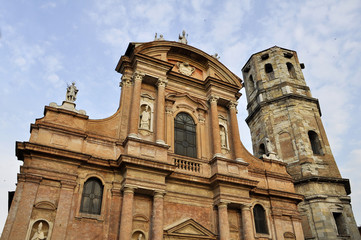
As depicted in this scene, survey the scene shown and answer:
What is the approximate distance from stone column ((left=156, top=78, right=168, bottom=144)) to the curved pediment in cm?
97

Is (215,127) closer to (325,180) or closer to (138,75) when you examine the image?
(138,75)

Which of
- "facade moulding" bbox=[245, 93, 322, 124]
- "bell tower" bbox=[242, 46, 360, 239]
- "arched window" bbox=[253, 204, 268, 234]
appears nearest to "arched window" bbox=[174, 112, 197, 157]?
"arched window" bbox=[253, 204, 268, 234]

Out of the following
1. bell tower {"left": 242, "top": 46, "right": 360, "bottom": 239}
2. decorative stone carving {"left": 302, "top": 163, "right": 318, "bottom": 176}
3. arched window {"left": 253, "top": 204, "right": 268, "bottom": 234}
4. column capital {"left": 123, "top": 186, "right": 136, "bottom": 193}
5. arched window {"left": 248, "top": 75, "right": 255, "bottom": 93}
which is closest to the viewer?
column capital {"left": 123, "top": 186, "right": 136, "bottom": 193}

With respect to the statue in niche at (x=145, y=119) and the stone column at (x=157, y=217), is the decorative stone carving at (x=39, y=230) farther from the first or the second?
the statue in niche at (x=145, y=119)

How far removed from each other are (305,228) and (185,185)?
9139 mm

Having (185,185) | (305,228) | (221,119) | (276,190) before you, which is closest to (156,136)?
(185,185)

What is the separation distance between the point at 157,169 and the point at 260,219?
5.66 m

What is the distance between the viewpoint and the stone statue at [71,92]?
12609mm

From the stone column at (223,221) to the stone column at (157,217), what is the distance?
256 cm

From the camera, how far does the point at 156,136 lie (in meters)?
13.0

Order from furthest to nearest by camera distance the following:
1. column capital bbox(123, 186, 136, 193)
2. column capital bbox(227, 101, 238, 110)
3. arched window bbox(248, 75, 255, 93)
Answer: arched window bbox(248, 75, 255, 93) < column capital bbox(227, 101, 238, 110) < column capital bbox(123, 186, 136, 193)

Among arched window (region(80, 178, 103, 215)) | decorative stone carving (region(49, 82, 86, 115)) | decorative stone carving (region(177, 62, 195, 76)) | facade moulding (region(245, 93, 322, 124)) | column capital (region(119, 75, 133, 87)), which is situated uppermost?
facade moulding (region(245, 93, 322, 124))

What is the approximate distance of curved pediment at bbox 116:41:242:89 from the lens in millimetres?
15312

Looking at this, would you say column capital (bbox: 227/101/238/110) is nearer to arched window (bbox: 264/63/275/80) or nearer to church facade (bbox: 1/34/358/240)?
church facade (bbox: 1/34/358/240)
